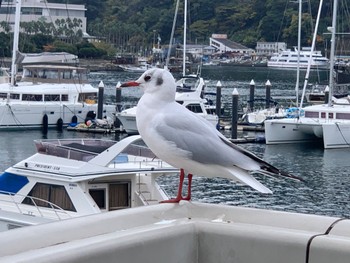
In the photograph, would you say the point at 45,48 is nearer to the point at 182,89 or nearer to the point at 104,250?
the point at 182,89

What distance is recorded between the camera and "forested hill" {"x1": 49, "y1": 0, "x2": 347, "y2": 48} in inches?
4793

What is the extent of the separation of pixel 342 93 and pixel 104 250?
44420mm

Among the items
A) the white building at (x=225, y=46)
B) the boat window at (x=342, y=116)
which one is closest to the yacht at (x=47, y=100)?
the boat window at (x=342, y=116)

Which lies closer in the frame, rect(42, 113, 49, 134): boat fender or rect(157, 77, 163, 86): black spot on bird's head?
rect(157, 77, 163, 86): black spot on bird's head

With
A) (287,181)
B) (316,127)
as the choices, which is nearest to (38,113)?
(316,127)

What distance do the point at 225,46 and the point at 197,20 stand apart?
5495mm

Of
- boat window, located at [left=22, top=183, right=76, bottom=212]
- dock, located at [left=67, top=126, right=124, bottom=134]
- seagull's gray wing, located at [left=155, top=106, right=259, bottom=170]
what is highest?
seagull's gray wing, located at [left=155, top=106, right=259, bottom=170]

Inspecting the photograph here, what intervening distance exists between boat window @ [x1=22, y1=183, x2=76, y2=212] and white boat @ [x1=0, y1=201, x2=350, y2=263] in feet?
31.0

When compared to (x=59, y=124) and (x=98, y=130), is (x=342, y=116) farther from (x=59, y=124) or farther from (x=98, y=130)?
(x=59, y=124)

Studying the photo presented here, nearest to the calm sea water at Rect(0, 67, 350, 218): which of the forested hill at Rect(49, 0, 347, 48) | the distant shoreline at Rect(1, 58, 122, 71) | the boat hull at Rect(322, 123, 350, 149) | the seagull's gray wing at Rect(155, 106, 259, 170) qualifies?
the boat hull at Rect(322, 123, 350, 149)

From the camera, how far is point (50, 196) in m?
13.2

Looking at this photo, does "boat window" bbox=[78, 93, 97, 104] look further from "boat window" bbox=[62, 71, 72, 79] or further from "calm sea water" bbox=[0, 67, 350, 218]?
"calm sea water" bbox=[0, 67, 350, 218]

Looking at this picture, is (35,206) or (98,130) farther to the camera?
(98,130)

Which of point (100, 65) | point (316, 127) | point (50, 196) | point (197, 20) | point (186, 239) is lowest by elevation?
point (100, 65)
